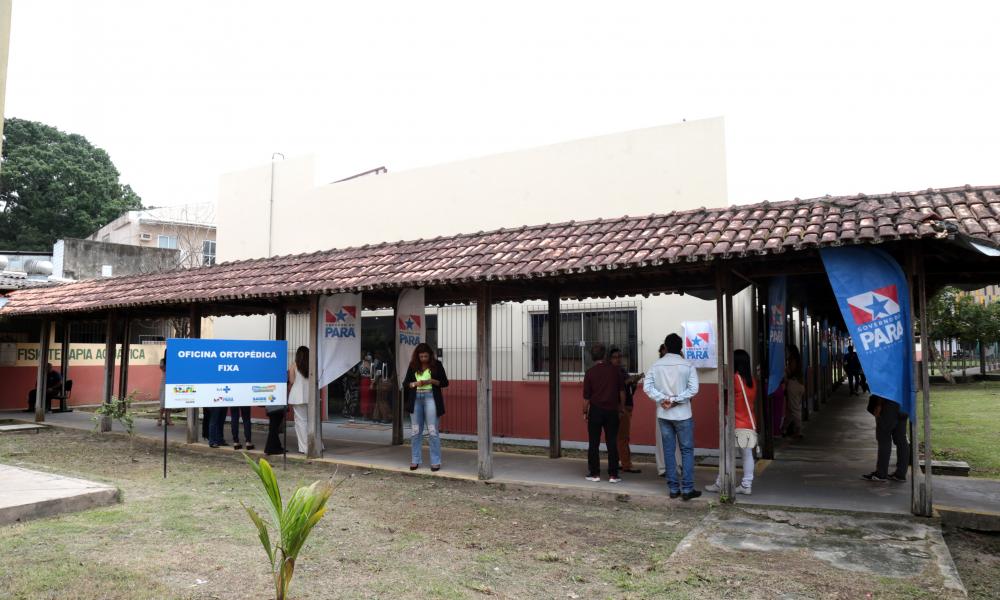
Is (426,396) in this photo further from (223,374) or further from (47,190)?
(47,190)

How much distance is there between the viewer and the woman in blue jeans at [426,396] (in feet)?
31.3

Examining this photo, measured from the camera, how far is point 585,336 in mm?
12688

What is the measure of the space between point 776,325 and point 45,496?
9.37 metres

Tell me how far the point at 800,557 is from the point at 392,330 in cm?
1232

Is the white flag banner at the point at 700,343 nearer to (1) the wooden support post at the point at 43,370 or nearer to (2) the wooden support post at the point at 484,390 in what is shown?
(2) the wooden support post at the point at 484,390

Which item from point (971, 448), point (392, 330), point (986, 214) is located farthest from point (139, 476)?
point (971, 448)

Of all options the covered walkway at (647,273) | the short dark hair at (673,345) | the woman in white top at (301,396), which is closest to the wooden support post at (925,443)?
the covered walkway at (647,273)

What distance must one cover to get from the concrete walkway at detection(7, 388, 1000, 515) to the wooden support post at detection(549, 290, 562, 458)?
0.93 ft

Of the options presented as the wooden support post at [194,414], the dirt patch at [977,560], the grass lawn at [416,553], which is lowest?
the dirt patch at [977,560]

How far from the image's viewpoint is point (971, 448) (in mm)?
11492

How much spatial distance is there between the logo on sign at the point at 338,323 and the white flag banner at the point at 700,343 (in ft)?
18.3

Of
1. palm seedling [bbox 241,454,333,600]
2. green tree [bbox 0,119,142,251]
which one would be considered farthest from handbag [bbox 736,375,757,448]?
green tree [bbox 0,119,142,251]

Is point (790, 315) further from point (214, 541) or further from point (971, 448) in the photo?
point (214, 541)

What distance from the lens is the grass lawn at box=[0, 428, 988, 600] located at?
489 centimetres
